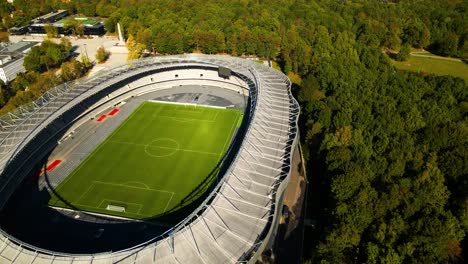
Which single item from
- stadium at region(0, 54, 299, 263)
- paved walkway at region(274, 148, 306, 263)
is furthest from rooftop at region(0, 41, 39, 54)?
paved walkway at region(274, 148, 306, 263)

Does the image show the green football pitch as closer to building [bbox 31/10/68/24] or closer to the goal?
the goal

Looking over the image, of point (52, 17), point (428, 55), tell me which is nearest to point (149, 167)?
point (428, 55)

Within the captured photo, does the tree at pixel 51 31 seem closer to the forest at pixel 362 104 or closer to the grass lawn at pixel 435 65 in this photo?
the forest at pixel 362 104

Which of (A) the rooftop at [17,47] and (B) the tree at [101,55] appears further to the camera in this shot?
(B) the tree at [101,55]

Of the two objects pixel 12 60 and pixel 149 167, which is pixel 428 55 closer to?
pixel 149 167

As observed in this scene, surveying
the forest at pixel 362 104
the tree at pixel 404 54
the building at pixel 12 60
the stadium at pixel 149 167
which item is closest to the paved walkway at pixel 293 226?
the forest at pixel 362 104

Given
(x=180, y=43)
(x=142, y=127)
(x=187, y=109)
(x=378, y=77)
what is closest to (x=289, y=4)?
(x=180, y=43)

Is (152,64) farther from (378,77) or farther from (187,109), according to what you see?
(378,77)
